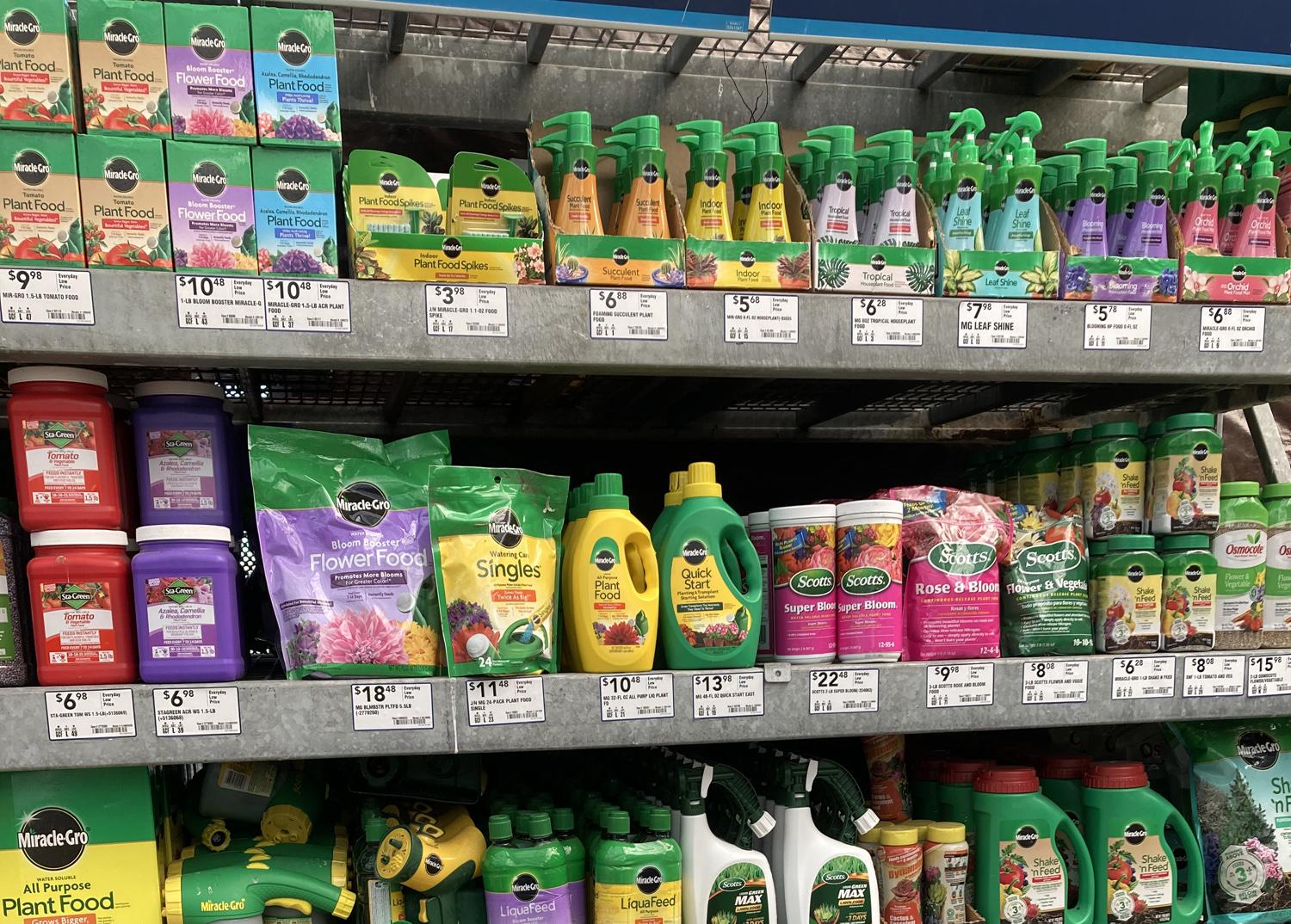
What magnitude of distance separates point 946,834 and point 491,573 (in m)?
0.82

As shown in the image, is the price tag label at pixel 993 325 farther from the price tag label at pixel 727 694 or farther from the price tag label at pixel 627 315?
the price tag label at pixel 727 694

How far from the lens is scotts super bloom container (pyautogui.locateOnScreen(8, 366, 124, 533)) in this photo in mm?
1107

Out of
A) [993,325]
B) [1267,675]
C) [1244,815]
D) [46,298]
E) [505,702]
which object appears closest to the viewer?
[46,298]

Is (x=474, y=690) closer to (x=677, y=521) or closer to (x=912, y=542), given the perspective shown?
(x=677, y=521)

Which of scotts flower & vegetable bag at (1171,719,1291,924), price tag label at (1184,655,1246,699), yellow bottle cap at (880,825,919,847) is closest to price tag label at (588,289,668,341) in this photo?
yellow bottle cap at (880,825,919,847)

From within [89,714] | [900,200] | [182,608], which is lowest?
[89,714]

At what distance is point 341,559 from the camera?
1.20 m

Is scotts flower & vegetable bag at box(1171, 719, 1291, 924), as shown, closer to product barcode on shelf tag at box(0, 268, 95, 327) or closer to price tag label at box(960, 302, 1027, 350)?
price tag label at box(960, 302, 1027, 350)

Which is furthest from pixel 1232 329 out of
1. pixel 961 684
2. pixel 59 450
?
pixel 59 450

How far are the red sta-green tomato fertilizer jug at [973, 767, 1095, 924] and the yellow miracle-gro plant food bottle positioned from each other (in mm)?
635

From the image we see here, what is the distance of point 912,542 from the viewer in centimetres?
136

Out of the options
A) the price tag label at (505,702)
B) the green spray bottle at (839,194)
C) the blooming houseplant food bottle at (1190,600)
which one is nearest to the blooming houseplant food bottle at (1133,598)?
the blooming houseplant food bottle at (1190,600)

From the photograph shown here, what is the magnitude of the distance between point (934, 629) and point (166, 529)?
105 centimetres

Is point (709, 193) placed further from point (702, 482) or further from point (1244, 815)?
point (1244, 815)
